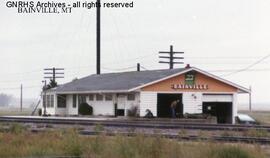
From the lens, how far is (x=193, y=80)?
164ft

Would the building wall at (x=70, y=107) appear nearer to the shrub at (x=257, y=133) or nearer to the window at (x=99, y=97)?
the window at (x=99, y=97)

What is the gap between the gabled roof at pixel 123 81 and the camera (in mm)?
48853

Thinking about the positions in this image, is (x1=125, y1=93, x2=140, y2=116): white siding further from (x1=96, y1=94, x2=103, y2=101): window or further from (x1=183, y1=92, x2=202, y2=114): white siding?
(x1=96, y1=94, x2=103, y2=101): window

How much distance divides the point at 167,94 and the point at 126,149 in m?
34.4

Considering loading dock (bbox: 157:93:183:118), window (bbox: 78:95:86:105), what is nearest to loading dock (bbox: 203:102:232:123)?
loading dock (bbox: 157:93:183:118)

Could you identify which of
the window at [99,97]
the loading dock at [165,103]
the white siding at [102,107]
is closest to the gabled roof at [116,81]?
the window at [99,97]

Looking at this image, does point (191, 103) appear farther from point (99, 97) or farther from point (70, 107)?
point (70, 107)

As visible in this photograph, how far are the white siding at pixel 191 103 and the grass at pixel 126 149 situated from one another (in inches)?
1207

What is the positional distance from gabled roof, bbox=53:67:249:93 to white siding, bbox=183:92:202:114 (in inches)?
72.4

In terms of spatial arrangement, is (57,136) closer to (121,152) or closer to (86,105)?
(121,152)

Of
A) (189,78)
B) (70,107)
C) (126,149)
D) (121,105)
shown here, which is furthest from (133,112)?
(126,149)

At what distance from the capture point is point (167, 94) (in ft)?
166

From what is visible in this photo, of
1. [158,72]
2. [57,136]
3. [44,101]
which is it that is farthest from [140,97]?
[57,136]

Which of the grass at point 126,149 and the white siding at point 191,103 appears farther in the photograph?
the white siding at point 191,103
